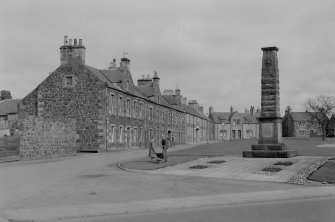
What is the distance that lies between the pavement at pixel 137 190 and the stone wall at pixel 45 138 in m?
8.89

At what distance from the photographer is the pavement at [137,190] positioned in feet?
36.4

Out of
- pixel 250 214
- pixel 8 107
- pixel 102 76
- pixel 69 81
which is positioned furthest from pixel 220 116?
pixel 250 214

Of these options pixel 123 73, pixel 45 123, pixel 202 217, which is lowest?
pixel 202 217

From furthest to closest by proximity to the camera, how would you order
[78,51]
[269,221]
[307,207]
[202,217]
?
[78,51] < [307,207] < [202,217] < [269,221]

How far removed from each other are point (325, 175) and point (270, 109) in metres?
10.9

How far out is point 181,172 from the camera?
20.6 m

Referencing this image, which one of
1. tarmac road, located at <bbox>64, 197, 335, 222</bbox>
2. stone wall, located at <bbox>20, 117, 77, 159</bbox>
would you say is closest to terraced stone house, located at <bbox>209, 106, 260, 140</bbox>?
stone wall, located at <bbox>20, 117, 77, 159</bbox>

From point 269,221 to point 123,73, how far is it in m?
40.9

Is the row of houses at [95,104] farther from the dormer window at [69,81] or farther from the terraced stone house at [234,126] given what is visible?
the terraced stone house at [234,126]

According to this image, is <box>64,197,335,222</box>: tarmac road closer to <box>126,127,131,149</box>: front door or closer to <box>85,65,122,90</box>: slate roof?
<box>85,65,122,90</box>: slate roof

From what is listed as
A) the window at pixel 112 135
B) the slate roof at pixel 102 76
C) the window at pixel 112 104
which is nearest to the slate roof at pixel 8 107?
the slate roof at pixel 102 76

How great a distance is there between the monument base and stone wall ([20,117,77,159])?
14831 mm

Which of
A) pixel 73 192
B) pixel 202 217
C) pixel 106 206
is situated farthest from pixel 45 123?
pixel 202 217

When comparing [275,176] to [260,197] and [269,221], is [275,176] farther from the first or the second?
[269,221]
